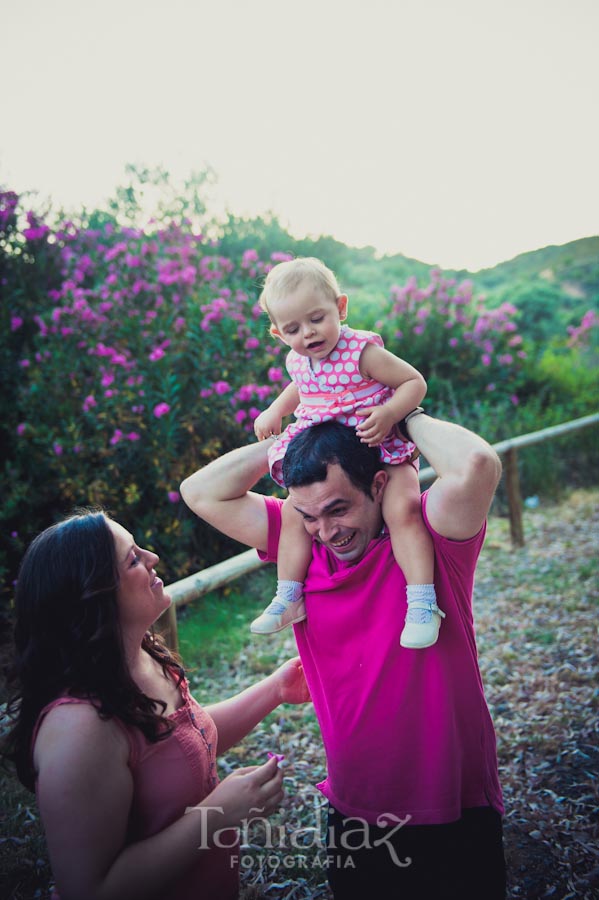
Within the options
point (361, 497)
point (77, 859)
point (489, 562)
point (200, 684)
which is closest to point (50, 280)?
point (200, 684)

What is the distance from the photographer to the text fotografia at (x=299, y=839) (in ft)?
4.59

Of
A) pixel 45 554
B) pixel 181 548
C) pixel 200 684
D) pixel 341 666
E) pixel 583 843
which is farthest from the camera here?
pixel 181 548

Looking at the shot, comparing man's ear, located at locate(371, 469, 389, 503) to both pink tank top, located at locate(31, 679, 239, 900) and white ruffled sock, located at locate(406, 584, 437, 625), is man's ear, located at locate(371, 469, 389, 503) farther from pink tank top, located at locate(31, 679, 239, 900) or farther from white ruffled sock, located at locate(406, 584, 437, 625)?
pink tank top, located at locate(31, 679, 239, 900)

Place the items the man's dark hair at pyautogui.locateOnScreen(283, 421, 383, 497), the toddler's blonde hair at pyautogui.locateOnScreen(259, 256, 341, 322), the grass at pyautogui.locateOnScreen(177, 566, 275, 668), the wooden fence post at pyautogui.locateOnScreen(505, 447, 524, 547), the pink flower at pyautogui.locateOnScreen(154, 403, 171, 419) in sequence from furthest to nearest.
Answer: the wooden fence post at pyautogui.locateOnScreen(505, 447, 524, 547) < the pink flower at pyautogui.locateOnScreen(154, 403, 171, 419) < the grass at pyautogui.locateOnScreen(177, 566, 275, 668) < the toddler's blonde hair at pyautogui.locateOnScreen(259, 256, 341, 322) < the man's dark hair at pyautogui.locateOnScreen(283, 421, 383, 497)

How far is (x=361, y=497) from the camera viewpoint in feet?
5.74

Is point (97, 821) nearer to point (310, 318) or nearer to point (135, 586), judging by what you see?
point (135, 586)

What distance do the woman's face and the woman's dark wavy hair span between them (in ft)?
0.10

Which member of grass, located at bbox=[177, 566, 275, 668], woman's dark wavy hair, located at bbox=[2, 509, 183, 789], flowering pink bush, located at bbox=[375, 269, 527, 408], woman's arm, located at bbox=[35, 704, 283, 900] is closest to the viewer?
woman's arm, located at bbox=[35, 704, 283, 900]

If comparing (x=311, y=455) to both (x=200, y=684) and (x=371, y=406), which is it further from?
(x=200, y=684)

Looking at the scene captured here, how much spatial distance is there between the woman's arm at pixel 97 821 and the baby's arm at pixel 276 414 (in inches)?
41.5

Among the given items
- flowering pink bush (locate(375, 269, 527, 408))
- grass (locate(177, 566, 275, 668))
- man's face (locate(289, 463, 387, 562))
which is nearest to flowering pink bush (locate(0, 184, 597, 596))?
grass (locate(177, 566, 275, 668))

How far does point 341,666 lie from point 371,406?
74cm

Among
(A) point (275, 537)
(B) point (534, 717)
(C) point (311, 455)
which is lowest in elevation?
(B) point (534, 717)

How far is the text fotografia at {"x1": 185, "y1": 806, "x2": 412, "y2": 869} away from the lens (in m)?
1.40
